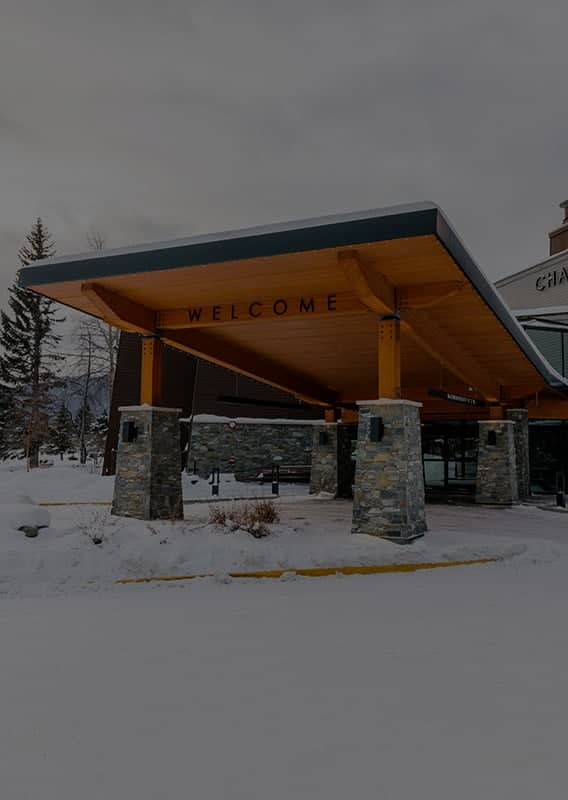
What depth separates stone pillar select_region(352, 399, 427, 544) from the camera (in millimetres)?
9773

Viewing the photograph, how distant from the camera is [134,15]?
36.6ft

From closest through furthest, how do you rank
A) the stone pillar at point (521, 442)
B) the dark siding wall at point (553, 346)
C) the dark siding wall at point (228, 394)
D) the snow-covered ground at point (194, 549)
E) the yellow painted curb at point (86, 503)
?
the snow-covered ground at point (194, 549)
the yellow painted curb at point (86, 503)
the stone pillar at point (521, 442)
the dark siding wall at point (553, 346)
the dark siding wall at point (228, 394)

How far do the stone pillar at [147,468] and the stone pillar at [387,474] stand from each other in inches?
157

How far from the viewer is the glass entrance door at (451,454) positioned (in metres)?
23.6

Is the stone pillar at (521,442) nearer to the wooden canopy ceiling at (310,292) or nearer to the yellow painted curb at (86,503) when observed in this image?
the wooden canopy ceiling at (310,292)

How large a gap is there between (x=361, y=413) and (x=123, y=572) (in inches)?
192

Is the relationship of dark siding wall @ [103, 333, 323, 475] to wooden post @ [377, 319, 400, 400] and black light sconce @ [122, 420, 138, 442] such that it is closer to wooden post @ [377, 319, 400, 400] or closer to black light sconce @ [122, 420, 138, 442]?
black light sconce @ [122, 420, 138, 442]

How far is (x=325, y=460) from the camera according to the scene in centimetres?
2088

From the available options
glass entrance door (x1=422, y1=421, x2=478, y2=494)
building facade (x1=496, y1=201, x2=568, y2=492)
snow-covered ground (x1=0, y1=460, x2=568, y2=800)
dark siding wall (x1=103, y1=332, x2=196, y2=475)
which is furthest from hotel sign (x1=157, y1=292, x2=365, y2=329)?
glass entrance door (x1=422, y1=421, x2=478, y2=494)

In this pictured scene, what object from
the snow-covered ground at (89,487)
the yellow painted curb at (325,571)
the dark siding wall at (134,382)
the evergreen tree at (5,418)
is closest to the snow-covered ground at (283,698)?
the yellow painted curb at (325,571)

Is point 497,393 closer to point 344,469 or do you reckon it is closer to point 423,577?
point 344,469

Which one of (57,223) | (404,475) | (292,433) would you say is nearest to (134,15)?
(404,475)

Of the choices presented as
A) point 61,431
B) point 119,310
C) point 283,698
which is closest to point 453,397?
point 119,310

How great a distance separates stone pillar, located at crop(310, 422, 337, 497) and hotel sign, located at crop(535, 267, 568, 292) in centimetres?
1816
